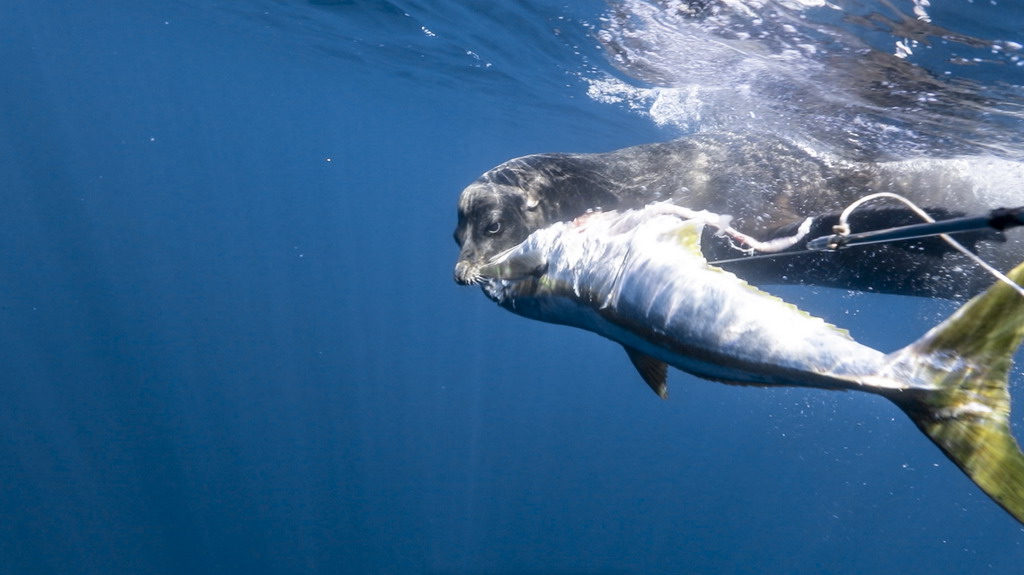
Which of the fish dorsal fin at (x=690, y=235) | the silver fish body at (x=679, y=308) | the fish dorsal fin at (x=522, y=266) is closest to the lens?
the silver fish body at (x=679, y=308)

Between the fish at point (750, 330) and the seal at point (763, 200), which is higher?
the fish at point (750, 330)

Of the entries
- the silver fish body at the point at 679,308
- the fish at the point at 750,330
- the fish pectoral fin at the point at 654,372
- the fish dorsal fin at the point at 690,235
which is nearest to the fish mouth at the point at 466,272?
the fish at the point at 750,330

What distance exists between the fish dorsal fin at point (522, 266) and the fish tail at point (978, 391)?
5.10 ft

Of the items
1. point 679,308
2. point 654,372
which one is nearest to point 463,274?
point 654,372

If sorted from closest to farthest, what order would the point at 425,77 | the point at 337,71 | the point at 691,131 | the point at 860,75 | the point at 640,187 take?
the point at 640,187
the point at 860,75
the point at 691,131
the point at 425,77
the point at 337,71

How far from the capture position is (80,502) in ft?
92.3

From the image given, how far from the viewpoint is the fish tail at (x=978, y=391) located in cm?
173

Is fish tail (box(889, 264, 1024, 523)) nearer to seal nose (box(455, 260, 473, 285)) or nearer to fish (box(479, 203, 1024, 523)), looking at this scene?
fish (box(479, 203, 1024, 523))

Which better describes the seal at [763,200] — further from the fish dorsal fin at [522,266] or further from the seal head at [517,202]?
the fish dorsal fin at [522,266]

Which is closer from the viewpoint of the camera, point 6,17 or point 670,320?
point 670,320

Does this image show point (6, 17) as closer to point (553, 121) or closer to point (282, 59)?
point (282, 59)

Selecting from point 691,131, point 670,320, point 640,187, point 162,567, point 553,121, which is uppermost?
point 670,320

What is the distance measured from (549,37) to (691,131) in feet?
13.9

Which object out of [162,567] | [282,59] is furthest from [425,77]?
[162,567]
